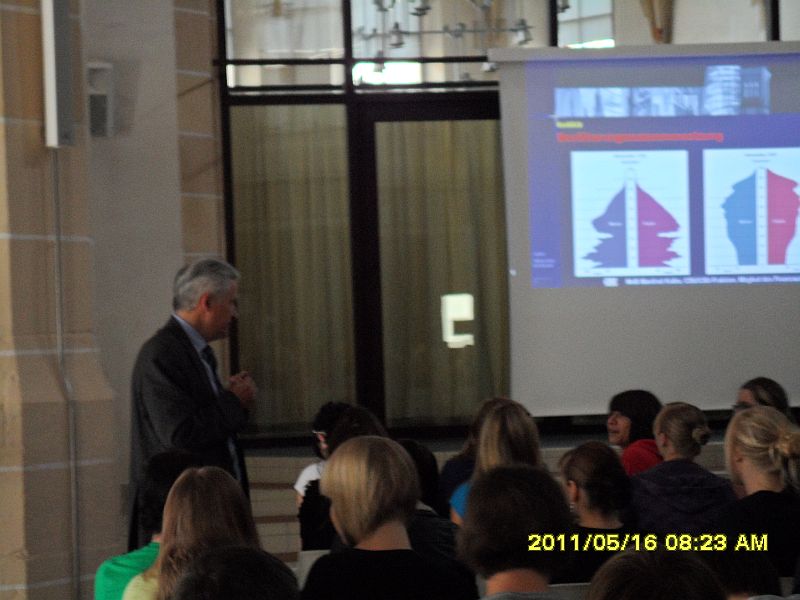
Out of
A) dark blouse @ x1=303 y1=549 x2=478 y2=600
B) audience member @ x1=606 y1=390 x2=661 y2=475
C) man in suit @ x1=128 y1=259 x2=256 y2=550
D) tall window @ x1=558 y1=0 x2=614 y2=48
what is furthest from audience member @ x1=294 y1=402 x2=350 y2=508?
tall window @ x1=558 y1=0 x2=614 y2=48

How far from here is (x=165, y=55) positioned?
7.01 meters

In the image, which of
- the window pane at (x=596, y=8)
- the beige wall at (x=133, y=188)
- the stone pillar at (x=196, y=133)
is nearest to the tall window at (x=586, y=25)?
the window pane at (x=596, y=8)

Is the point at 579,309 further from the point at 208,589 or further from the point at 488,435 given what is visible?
the point at 208,589

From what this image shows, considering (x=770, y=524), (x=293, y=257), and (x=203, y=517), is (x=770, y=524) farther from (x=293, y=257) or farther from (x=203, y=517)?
(x=293, y=257)

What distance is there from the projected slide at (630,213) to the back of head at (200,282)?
402 centimetres

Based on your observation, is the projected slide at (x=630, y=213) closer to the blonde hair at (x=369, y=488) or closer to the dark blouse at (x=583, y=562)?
the dark blouse at (x=583, y=562)

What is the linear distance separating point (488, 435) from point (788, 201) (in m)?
4.72

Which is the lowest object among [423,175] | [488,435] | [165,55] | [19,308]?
[488,435]

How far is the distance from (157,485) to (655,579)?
1.65 meters

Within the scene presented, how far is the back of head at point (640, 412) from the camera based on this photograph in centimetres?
497

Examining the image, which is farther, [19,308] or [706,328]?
[706,328]

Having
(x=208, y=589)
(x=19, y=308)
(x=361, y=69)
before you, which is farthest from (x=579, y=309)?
(x=208, y=589)

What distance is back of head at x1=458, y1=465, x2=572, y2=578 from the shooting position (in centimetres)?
225

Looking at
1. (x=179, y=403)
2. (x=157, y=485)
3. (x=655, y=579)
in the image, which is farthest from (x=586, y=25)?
(x=655, y=579)
